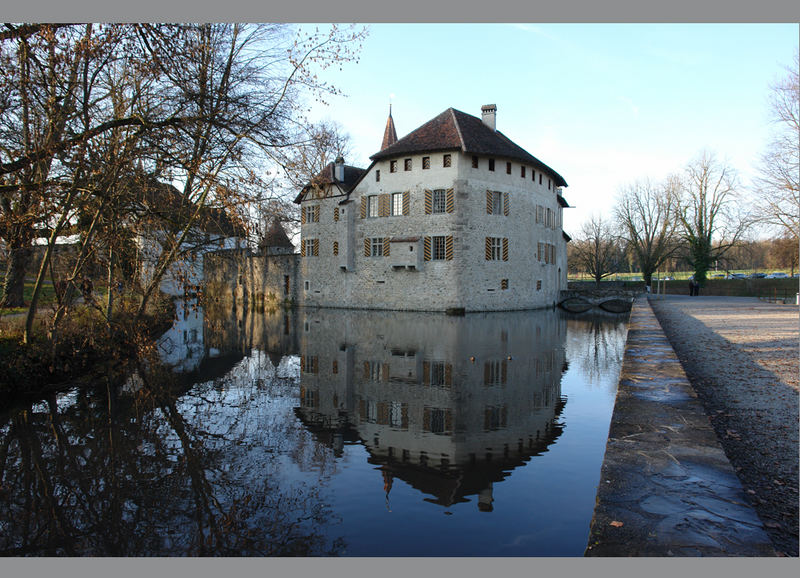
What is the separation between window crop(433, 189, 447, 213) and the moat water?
731 inches

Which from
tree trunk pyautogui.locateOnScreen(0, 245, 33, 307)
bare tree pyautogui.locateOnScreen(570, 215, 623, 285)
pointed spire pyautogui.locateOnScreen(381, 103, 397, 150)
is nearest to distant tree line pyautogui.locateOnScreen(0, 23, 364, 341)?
tree trunk pyautogui.locateOnScreen(0, 245, 33, 307)

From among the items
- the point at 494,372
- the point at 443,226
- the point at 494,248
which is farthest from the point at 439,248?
the point at 494,372

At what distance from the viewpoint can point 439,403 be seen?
8.24m

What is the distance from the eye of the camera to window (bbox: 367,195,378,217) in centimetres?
3159

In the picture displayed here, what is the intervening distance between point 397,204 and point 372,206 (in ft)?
6.13

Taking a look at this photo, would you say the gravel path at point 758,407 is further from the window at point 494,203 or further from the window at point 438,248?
the window at point 494,203

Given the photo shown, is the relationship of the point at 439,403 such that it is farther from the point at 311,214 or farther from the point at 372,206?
the point at 311,214

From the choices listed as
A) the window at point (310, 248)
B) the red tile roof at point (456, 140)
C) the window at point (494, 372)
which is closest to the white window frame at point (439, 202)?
the red tile roof at point (456, 140)

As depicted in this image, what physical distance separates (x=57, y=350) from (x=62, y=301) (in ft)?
4.58

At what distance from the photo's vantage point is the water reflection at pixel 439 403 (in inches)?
220

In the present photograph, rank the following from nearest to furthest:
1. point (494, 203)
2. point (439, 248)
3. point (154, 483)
Answer: point (154, 483), point (439, 248), point (494, 203)

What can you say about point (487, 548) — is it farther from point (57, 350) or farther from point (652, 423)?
point (57, 350)

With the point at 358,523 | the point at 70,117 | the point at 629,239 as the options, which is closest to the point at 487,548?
the point at 358,523

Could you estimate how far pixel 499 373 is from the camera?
10.6 m
